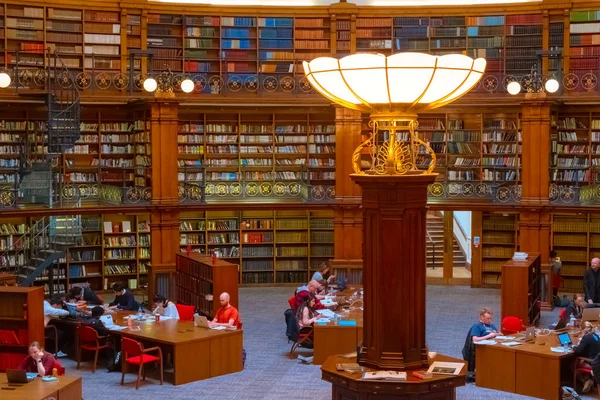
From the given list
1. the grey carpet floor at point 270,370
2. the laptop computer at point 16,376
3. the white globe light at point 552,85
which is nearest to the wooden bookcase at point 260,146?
the grey carpet floor at point 270,370

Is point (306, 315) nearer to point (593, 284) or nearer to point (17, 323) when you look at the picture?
point (17, 323)

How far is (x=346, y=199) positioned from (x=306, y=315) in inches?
186

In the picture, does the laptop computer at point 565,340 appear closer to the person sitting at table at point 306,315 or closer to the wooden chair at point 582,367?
the wooden chair at point 582,367

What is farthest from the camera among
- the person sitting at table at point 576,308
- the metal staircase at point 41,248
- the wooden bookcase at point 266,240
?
the wooden bookcase at point 266,240

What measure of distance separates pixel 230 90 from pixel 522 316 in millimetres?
7064

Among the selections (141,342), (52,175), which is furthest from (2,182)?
(141,342)

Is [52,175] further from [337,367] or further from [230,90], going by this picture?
[337,367]

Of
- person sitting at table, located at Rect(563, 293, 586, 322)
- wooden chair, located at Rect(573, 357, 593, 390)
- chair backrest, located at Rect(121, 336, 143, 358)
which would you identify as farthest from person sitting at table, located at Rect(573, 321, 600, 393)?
chair backrest, located at Rect(121, 336, 143, 358)

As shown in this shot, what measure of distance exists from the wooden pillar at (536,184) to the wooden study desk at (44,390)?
937 cm

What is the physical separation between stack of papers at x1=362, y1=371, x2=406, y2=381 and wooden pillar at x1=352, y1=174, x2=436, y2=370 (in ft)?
0.23

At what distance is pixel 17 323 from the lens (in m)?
11.4

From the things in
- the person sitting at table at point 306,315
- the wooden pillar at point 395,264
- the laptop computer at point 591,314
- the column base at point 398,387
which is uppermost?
the wooden pillar at point 395,264

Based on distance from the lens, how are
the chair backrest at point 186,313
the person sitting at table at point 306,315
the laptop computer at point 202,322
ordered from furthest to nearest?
1. the chair backrest at point 186,313
2. the person sitting at table at point 306,315
3. the laptop computer at point 202,322

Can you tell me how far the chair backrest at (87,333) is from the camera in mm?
11961
